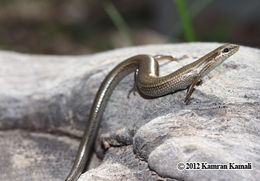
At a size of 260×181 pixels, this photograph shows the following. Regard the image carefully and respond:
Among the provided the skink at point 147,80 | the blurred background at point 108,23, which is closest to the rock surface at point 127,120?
the skink at point 147,80

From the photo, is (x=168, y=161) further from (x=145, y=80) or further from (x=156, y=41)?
(x=156, y=41)

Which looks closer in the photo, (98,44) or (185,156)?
(185,156)

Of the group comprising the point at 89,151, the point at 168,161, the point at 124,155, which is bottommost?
the point at 89,151

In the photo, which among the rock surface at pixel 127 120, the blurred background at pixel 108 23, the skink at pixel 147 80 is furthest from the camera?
the blurred background at pixel 108 23

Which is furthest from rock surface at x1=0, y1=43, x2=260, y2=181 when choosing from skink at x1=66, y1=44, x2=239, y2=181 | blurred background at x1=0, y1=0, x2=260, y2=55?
blurred background at x1=0, y1=0, x2=260, y2=55

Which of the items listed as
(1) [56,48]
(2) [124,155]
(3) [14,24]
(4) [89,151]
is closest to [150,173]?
(2) [124,155]

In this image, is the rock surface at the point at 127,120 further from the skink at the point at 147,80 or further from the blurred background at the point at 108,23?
the blurred background at the point at 108,23

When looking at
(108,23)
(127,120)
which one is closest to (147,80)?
(127,120)
